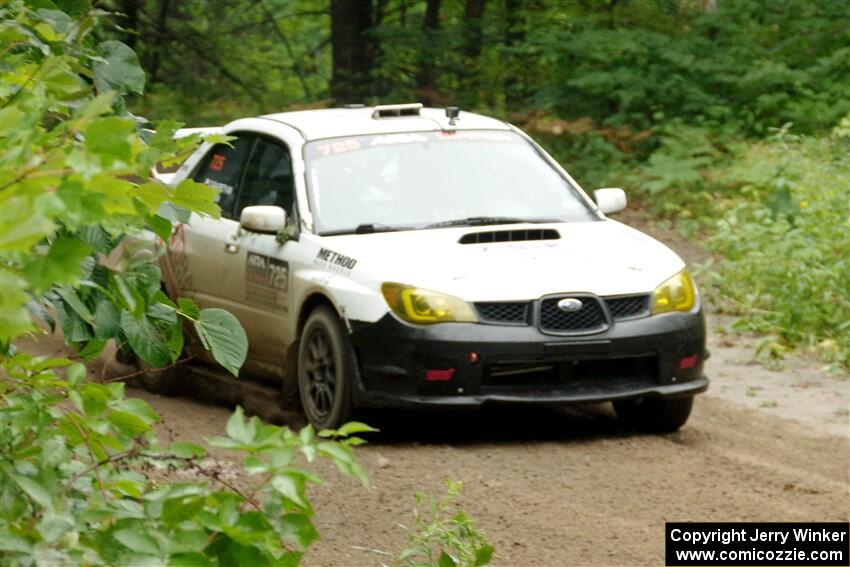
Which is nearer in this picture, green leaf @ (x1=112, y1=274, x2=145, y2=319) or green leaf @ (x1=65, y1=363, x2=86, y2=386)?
green leaf @ (x1=112, y1=274, x2=145, y2=319)

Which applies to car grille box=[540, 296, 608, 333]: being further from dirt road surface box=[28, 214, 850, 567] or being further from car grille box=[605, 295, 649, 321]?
dirt road surface box=[28, 214, 850, 567]

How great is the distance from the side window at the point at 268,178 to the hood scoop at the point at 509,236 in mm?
1177

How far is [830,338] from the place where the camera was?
11.5 m

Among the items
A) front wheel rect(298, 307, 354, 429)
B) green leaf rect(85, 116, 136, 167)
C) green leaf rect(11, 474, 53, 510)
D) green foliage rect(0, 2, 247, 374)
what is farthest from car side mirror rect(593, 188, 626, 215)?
green leaf rect(85, 116, 136, 167)

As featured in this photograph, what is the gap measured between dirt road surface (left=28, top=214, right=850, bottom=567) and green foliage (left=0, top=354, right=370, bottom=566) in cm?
296

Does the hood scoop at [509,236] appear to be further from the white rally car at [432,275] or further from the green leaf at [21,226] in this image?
the green leaf at [21,226]

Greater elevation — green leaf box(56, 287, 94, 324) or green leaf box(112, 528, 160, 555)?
green leaf box(56, 287, 94, 324)

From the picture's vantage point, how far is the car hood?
26.4 feet

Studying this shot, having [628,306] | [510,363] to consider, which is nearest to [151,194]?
[510,363]

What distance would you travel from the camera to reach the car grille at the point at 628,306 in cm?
819

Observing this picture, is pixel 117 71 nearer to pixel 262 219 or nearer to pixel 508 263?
pixel 508 263

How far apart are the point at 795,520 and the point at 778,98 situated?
12.7 m

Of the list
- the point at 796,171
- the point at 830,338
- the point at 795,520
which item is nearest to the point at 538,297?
the point at 795,520

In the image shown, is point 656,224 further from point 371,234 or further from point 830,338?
point 371,234
